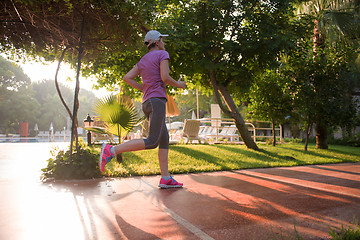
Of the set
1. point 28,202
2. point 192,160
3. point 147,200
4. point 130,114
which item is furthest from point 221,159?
point 28,202

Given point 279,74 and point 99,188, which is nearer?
point 99,188

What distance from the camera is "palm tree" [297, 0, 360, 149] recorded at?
11773 mm

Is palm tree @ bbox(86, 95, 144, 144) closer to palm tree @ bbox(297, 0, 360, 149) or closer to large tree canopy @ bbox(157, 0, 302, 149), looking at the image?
large tree canopy @ bbox(157, 0, 302, 149)

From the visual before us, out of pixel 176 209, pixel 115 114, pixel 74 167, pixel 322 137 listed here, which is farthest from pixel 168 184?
pixel 322 137

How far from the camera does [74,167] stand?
15.5 feet

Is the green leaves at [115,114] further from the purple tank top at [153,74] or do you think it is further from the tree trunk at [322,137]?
the tree trunk at [322,137]

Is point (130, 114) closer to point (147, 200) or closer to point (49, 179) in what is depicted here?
point (49, 179)

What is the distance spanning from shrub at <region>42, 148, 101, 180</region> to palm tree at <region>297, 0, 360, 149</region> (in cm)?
920

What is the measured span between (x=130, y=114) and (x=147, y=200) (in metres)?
3.37

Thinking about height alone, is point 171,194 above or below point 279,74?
below

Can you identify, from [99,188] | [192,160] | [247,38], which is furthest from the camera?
[247,38]

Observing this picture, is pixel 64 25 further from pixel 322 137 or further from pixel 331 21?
pixel 322 137

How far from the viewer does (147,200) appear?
11.0ft

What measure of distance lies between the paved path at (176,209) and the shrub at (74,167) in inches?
9.8
